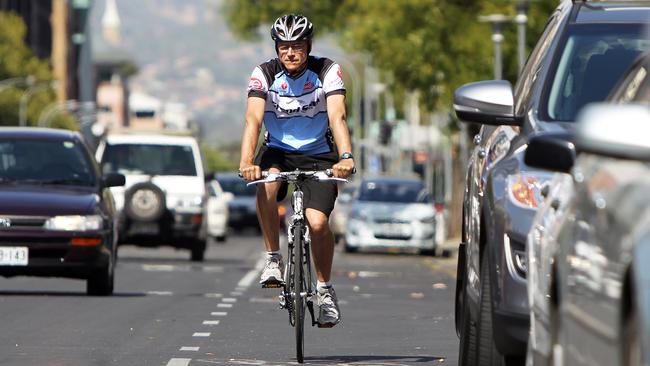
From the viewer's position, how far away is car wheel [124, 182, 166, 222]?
30594mm

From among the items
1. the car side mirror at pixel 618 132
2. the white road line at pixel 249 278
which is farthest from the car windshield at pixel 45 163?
the car side mirror at pixel 618 132

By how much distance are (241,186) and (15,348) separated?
4594 centimetres

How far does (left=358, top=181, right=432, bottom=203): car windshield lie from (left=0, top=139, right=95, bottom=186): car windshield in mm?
18743

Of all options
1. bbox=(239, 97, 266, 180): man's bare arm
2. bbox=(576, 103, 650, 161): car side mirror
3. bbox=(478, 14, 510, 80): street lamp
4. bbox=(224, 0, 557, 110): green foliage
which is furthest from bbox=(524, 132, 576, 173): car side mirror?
bbox=(224, 0, 557, 110): green foliage

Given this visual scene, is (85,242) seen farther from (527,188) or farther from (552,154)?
(552,154)

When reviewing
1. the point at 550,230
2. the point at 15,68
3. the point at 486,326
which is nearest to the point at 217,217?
the point at 486,326

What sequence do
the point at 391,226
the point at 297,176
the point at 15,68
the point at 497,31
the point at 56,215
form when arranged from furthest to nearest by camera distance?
the point at 15,68 → the point at 497,31 → the point at 391,226 → the point at 56,215 → the point at 297,176

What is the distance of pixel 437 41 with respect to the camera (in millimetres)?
43875

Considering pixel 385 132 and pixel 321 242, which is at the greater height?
pixel 321 242

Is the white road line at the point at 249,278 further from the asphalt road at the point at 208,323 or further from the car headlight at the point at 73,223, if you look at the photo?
the car headlight at the point at 73,223

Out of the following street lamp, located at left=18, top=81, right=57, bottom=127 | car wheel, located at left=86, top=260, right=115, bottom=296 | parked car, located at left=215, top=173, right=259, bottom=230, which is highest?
car wheel, located at left=86, top=260, right=115, bottom=296

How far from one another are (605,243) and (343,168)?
6293 mm

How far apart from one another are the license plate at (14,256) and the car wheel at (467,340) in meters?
9.42

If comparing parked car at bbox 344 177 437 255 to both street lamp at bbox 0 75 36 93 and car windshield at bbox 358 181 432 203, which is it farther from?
street lamp at bbox 0 75 36 93
